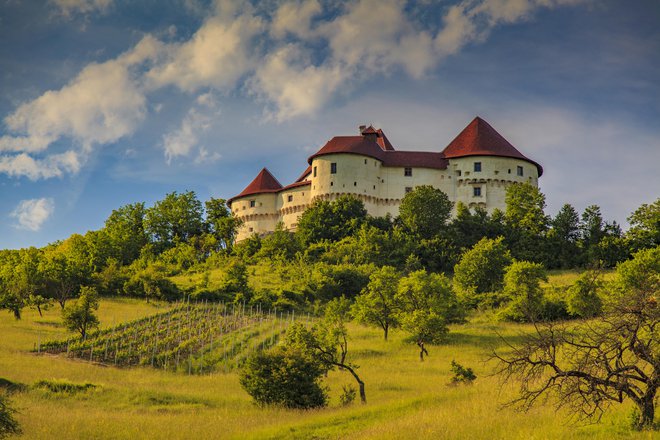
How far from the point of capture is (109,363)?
3506 cm

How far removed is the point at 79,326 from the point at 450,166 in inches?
1857

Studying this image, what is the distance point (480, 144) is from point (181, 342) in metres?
47.5

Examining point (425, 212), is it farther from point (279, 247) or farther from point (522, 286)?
point (522, 286)

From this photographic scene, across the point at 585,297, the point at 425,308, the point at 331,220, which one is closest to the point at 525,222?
the point at 331,220

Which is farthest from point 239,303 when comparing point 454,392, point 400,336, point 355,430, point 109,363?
point 355,430

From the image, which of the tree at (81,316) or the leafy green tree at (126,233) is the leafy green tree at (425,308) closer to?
the tree at (81,316)

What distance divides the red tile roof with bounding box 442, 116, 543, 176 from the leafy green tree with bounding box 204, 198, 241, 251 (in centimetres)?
2501

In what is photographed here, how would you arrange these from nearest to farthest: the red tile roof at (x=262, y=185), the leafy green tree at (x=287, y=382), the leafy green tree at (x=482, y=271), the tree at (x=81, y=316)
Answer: the leafy green tree at (x=287, y=382)
the tree at (x=81, y=316)
the leafy green tree at (x=482, y=271)
the red tile roof at (x=262, y=185)

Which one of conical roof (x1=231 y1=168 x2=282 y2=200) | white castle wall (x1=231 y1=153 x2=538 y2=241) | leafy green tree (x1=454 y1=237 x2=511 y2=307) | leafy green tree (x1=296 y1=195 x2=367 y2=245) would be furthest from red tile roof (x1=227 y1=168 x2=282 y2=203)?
leafy green tree (x1=454 y1=237 x2=511 y2=307)

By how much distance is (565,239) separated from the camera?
222ft

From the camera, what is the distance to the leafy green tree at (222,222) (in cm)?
7925

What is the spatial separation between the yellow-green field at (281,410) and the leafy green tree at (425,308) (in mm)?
969

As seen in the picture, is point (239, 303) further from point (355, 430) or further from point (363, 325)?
point (355, 430)

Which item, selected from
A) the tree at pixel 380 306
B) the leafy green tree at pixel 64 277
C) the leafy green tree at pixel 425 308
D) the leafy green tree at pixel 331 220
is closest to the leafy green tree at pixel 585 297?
the leafy green tree at pixel 425 308
